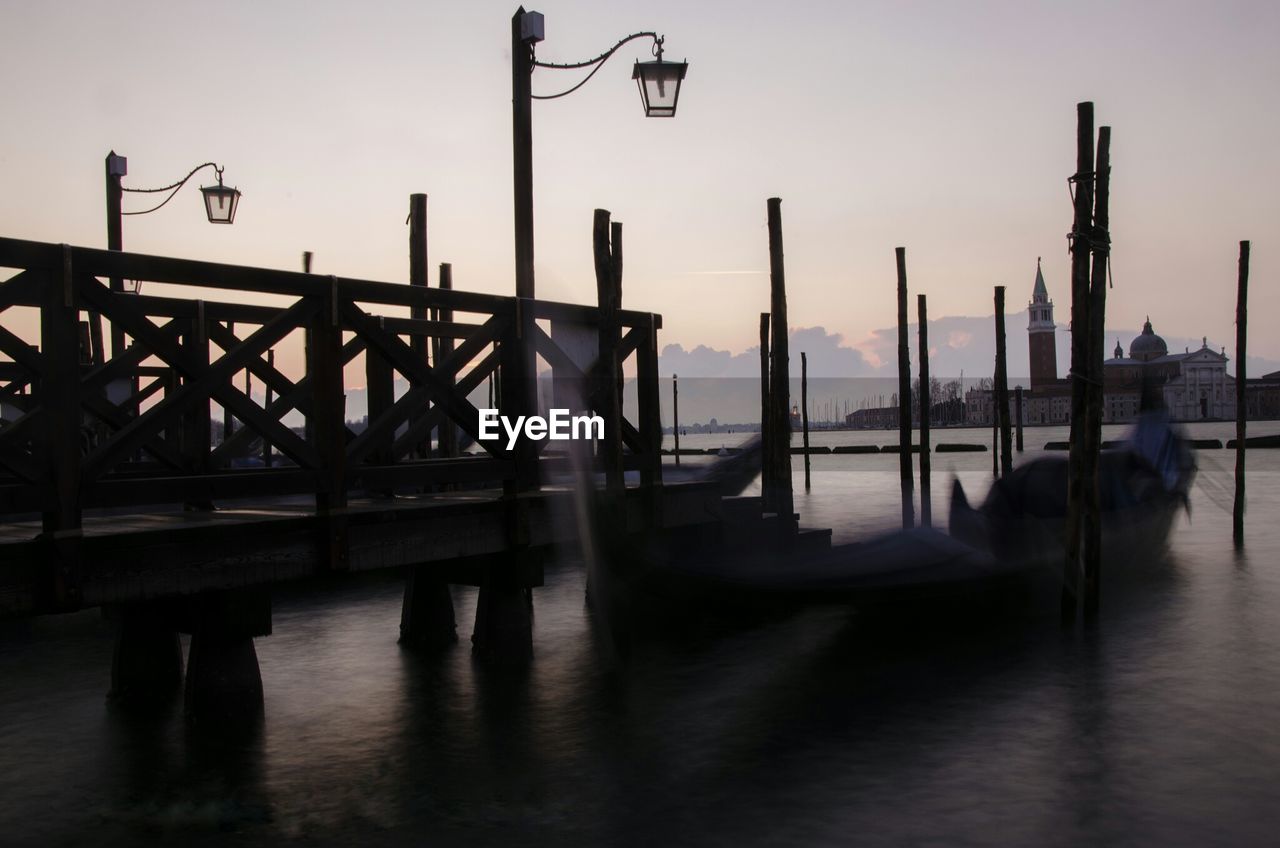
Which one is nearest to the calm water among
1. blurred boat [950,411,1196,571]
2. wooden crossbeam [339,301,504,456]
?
blurred boat [950,411,1196,571]

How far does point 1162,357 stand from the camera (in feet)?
550

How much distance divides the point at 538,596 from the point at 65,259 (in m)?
9.39

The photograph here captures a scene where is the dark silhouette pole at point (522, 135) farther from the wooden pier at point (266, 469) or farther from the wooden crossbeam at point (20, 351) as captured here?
the wooden crossbeam at point (20, 351)

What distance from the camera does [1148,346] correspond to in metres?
169

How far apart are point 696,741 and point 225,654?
10.1 ft

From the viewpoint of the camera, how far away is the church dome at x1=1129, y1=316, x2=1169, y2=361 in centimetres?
16812

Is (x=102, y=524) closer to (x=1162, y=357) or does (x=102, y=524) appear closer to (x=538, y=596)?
(x=538, y=596)

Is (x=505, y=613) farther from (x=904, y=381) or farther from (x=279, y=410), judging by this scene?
(x=904, y=381)

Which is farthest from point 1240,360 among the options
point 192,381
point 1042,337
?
point 1042,337

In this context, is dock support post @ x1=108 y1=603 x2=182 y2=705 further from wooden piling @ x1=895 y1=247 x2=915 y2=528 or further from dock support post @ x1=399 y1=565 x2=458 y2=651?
wooden piling @ x1=895 y1=247 x2=915 y2=528

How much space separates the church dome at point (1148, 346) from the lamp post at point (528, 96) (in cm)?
17276

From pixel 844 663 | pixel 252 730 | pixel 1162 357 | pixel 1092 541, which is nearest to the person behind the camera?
pixel 252 730

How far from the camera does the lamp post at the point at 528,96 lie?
9977 millimetres

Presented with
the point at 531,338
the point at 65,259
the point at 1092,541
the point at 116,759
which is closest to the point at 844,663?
the point at 1092,541
